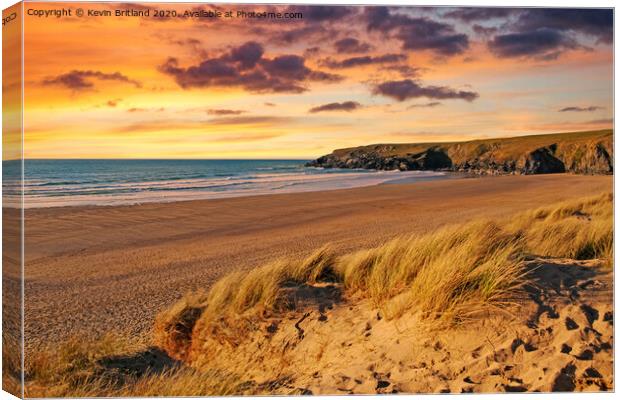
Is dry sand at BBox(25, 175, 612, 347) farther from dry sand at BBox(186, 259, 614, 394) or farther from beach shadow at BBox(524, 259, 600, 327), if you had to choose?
beach shadow at BBox(524, 259, 600, 327)

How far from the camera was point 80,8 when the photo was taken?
4688 millimetres

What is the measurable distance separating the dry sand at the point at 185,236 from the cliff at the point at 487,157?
2.22 feet

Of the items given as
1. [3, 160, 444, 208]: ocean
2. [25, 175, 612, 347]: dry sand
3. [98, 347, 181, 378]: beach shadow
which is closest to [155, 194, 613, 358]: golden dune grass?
[98, 347, 181, 378]: beach shadow

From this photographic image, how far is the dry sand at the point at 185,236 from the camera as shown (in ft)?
20.2

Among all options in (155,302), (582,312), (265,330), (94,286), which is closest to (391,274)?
(265,330)

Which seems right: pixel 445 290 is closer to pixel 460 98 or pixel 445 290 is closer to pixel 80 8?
pixel 460 98

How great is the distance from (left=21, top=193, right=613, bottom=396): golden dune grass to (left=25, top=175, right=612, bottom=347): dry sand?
0.64m

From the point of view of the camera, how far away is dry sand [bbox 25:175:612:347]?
616 centimetres

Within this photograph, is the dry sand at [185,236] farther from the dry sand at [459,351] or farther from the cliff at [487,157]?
the dry sand at [459,351]

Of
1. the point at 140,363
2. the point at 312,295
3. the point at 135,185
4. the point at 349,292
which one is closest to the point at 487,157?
the point at 135,185

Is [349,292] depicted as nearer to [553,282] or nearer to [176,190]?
[553,282]

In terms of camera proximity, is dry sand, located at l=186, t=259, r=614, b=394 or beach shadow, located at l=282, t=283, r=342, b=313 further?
beach shadow, located at l=282, t=283, r=342, b=313

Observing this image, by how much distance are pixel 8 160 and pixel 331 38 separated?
117 inches

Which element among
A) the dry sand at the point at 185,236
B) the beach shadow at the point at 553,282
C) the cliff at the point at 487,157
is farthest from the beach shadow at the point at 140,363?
the cliff at the point at 487,157
